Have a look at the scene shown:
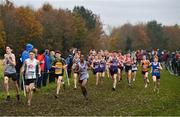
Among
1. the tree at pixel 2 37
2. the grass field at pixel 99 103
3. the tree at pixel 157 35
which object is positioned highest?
the tree at pixel 157 35

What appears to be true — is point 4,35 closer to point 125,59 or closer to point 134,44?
point 125,59

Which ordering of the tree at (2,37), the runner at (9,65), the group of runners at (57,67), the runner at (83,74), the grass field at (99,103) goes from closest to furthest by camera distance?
1. the grass field at (99,103)
2. the group of runners at (57,67)
3. the runner at (9,65)
4. the runner at (83,74)
5. the tree at (2,37)

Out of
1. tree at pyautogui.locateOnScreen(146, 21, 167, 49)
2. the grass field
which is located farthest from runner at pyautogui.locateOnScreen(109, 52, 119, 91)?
tree at pyautogui.locateOnScreen(146, 21, 167, 49)

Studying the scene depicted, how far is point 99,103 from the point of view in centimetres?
2000

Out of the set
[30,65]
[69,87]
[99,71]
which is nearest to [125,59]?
[99,71]

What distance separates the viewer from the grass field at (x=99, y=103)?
17.4 m

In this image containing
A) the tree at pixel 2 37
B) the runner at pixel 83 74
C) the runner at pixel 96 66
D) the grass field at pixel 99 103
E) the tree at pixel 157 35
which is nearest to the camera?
the grass field at pixel 99 103

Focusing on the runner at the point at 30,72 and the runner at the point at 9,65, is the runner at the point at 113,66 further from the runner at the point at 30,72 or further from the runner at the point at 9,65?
the runner at the point at 30,72

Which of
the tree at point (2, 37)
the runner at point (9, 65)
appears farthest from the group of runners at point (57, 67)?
the tree at point (2, 37)

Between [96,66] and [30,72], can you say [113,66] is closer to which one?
[96,66]

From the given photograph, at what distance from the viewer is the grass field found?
17359 mm

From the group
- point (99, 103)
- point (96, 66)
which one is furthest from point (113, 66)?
point (99, 103)

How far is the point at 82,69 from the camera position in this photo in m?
21.8

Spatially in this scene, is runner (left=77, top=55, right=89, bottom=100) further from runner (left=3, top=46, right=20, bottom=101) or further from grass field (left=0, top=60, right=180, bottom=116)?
runner (left=3, top=46, right=20, bottom=101)
